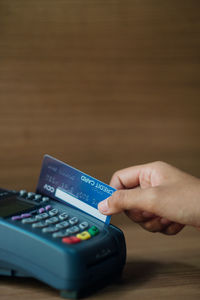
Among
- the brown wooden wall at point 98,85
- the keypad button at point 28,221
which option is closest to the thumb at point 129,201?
the keypad button at point 28,221

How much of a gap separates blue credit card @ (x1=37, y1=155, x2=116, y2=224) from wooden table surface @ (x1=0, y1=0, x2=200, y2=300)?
19cm

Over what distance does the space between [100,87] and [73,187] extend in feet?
1.03

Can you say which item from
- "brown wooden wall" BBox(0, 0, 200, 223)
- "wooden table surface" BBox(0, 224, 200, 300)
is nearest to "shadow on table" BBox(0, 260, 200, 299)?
"wooden table surface" BBox(0, 224, 200, 300)

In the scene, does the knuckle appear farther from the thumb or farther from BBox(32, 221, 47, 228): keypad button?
BBox(32, 221, 47, 228): keypad button

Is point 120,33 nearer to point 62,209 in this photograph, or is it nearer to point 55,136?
point 55,136

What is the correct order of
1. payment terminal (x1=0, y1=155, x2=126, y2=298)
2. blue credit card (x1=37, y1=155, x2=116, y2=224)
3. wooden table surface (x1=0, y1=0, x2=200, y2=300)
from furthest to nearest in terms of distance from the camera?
wooden table surface (x1=0, y1=0, x2=200, y2=300) < blue credit card (x1=37, y1=155, x2=116, y2=224) < payment terminal (x1=0, y1=155, x2=126, y2=298)

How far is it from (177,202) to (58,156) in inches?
15.1

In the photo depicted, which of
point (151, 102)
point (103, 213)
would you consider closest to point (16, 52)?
point (151, 102)

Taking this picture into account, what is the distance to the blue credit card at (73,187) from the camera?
0.62 metres

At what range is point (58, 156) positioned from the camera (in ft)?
2.93

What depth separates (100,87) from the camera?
0.89m

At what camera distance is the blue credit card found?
0.62m

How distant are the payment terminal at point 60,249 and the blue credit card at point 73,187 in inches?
1.1

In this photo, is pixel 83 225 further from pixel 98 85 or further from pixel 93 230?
pixel 98 85
